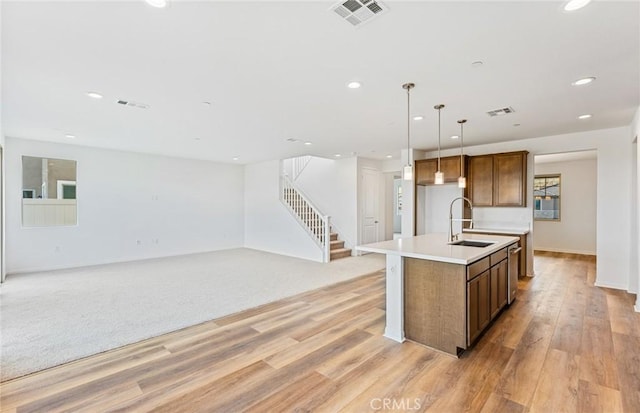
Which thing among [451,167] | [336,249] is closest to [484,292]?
[451,167]

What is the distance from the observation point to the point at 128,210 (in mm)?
7383

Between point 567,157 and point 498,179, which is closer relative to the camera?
point 498,179

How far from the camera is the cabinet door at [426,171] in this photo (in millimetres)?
6336

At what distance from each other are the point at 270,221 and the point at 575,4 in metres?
7.69

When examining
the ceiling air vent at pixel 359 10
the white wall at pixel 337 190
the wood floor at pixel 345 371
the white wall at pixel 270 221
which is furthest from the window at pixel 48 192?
the ceiling air vent at pixel 359 10

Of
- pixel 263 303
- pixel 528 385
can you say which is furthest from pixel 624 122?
pixel 263 303

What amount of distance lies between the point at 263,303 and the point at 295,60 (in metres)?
3.13

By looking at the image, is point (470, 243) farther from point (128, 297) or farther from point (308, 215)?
point (128, 297)

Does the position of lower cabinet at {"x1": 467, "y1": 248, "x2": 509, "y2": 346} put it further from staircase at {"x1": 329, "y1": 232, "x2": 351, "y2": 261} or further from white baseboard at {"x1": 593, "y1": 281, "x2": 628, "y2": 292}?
staircase at {"x1": 329, "y1": 232, "x2": 351, "y2": 261}

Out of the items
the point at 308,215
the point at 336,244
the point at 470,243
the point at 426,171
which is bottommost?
the point at 336,244

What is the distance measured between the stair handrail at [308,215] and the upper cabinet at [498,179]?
3.29 m

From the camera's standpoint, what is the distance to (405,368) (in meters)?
2.55

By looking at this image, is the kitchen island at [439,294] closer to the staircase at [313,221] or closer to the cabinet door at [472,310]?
the cabinet door at [472,310]

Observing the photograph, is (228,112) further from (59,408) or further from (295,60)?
(59,408)
